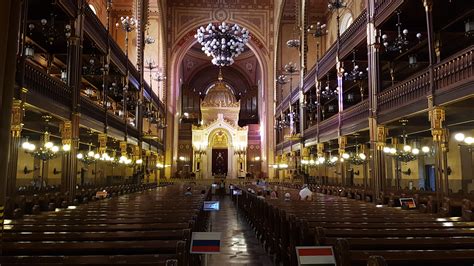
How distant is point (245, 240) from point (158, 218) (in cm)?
518

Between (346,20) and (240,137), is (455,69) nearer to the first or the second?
(346,20)

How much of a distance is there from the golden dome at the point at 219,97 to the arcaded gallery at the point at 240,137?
0.57 ft

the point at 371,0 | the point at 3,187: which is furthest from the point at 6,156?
the point at 371,0

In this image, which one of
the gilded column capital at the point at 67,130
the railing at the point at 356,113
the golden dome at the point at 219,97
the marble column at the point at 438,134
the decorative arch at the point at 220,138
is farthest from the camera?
the golden dome at the point at 219,97

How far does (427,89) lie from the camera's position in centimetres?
1151

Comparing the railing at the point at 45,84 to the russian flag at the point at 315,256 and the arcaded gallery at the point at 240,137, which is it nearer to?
the arcaded gallery at the point at 240,137

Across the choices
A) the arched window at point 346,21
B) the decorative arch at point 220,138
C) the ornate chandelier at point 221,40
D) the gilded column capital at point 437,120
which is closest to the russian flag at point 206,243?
the gilded column capital at point 437,120

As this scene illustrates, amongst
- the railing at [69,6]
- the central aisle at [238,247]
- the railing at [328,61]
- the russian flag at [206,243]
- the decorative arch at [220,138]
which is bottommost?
the central aisle at [238,247]

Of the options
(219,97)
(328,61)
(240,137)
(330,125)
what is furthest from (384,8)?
(219,97)

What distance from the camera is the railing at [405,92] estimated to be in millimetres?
11734

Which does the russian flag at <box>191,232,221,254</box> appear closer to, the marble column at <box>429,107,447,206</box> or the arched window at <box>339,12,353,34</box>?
the marble column at <box>429,107,447,206</box>

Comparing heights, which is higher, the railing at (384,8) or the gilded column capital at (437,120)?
the railing at (384,8)

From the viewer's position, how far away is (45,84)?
1103 cm

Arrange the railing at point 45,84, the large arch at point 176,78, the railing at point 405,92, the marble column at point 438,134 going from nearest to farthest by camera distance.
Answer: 1. the railing at point 45,84
2. the marble column at point 438,134
3. the railing at point 405,92
4. the large arch at point 176,78
